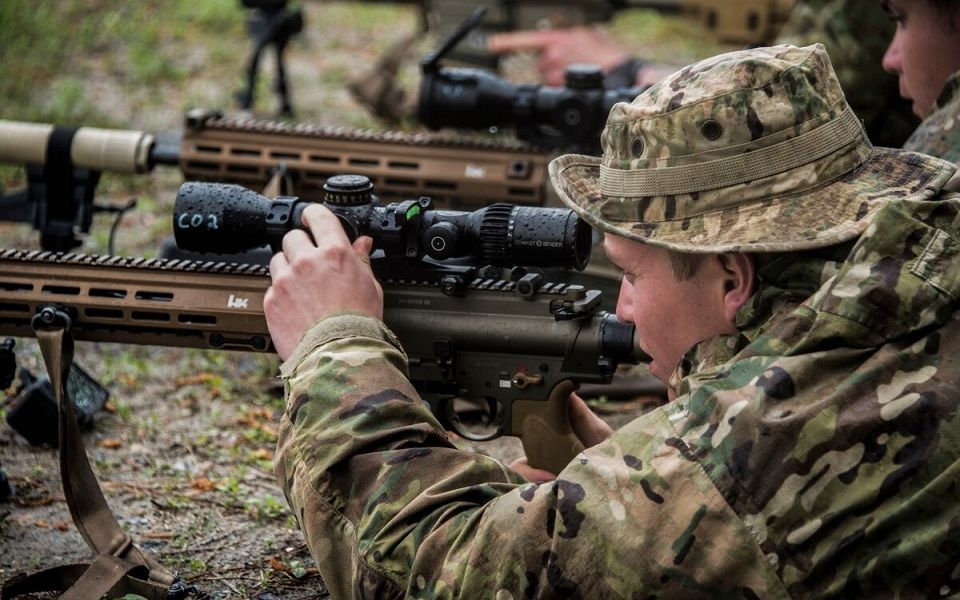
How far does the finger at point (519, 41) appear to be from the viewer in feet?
29.6

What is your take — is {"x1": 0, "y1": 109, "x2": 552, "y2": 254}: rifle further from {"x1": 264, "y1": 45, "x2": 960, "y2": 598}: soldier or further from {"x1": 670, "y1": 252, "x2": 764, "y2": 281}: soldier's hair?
{"x1": 670, "y1": 252, "x2": 764, "y2": 281}: soldier's hair

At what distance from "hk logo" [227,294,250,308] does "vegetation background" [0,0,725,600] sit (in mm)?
839

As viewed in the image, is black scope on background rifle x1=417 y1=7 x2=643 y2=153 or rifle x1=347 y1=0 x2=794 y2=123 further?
rifle x1=347 y1=0 x2=794 y2=123

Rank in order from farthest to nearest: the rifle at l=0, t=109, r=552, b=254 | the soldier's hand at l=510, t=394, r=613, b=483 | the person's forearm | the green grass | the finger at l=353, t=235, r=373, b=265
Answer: the green grass → the rifle at l=0, t=109, r=552, b=254 → the soldier's hand at l=510, t=394, r=613, b=483 → the finger at l=353, t=235, r=373, b=265 → the person's forearm

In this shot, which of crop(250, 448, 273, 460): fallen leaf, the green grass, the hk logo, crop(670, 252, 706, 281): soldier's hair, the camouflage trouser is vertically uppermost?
crop(670, 252, 706, 281): soldier's hair

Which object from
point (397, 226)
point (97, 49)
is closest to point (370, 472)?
point (397, 226)

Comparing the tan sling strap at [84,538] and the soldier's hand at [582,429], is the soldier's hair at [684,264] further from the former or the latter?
the tan sling strap at [84,538]

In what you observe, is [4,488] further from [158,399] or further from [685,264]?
[685,264]

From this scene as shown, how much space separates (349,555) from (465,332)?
43.4 inches

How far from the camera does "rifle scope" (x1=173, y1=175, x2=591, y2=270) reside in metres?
3.37

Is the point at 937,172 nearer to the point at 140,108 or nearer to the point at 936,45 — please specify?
the point at 936,45

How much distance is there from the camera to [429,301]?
11.7ft

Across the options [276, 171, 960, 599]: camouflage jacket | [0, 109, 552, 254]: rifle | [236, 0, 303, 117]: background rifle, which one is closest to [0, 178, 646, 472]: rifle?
[276, 171, 960, 599]: camouflage jacket

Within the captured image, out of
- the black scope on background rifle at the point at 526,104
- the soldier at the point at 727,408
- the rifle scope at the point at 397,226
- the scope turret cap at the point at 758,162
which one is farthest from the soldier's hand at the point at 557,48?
the scope turret cap at the point at 758,162
